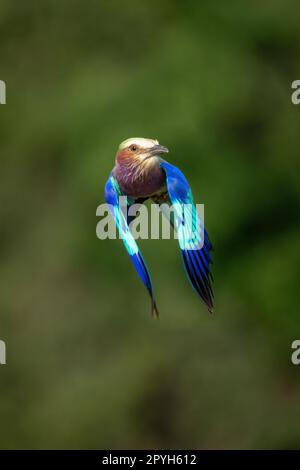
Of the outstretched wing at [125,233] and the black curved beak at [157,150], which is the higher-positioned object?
the black curved beak at [157,150]

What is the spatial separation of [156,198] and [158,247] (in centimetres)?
354

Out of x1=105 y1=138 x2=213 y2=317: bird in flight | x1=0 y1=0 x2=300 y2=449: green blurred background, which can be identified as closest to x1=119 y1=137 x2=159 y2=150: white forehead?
x1=105 y1=138 x2=213 y2=317: bird in flight

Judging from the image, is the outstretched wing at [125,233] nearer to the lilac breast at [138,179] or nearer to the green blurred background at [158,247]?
the lilac breast at [138,179]

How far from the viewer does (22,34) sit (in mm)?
6945

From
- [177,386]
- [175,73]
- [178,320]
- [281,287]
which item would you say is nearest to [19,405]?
[177,386]

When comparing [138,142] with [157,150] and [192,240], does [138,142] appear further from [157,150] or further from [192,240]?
[192,240]

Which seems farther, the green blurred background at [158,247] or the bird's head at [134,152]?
the green blurred background at [158,247]

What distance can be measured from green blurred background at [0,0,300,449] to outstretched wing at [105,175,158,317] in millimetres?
3547

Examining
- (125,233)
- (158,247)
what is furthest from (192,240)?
(158,247)

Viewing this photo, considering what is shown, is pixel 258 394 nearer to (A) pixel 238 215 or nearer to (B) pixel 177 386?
(B) pixel 177 386

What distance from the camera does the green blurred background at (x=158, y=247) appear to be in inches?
218

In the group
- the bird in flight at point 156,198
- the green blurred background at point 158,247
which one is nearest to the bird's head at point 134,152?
the bird in flight at point 156,198

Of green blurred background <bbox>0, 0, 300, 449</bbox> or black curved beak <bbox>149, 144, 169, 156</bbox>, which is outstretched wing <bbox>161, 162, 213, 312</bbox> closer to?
black curved beak <bbox>149, 144, 169, 156</bbox>

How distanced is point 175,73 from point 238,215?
5.10ft
